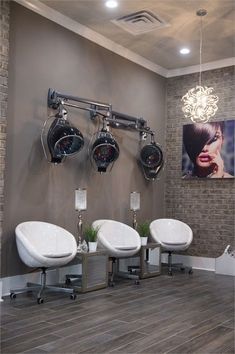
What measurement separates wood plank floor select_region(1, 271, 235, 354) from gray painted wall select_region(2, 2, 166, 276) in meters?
1.01

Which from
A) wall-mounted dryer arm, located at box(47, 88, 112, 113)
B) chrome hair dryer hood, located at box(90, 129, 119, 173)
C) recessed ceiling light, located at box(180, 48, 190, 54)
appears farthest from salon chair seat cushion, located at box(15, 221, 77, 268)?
recessed ceiling light, located at box(180, 48, 190, 54)

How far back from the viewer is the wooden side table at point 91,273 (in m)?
4.80

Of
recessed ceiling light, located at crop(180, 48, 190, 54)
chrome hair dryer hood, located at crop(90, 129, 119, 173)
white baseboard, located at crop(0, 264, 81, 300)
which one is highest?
recessed ceiling light, located at crop(180, 48, 190, 54)

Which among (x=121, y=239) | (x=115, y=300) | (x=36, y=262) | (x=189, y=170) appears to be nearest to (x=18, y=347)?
(x=36, y=262)

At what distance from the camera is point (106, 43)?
6164 millimetres

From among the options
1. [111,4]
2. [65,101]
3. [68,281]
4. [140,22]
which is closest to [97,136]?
[65,101]

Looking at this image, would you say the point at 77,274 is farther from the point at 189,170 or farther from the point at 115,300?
the point at 189,170

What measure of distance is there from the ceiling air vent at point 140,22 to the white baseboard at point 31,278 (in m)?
3.34

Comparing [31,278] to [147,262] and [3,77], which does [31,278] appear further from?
[3,77]

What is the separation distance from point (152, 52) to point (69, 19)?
172 cm

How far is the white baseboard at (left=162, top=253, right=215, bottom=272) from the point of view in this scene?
682 cm

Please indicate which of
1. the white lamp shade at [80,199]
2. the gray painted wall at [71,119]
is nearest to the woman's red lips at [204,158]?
the gray painted wall at [71,119]

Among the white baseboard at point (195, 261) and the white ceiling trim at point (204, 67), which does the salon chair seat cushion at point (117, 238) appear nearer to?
the white baseboard at point (195, 261)

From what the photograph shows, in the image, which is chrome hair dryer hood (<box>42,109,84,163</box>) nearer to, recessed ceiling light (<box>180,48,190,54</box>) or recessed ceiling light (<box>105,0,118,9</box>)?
recessed ceiling light (<box>105,0,118,9</box>)
